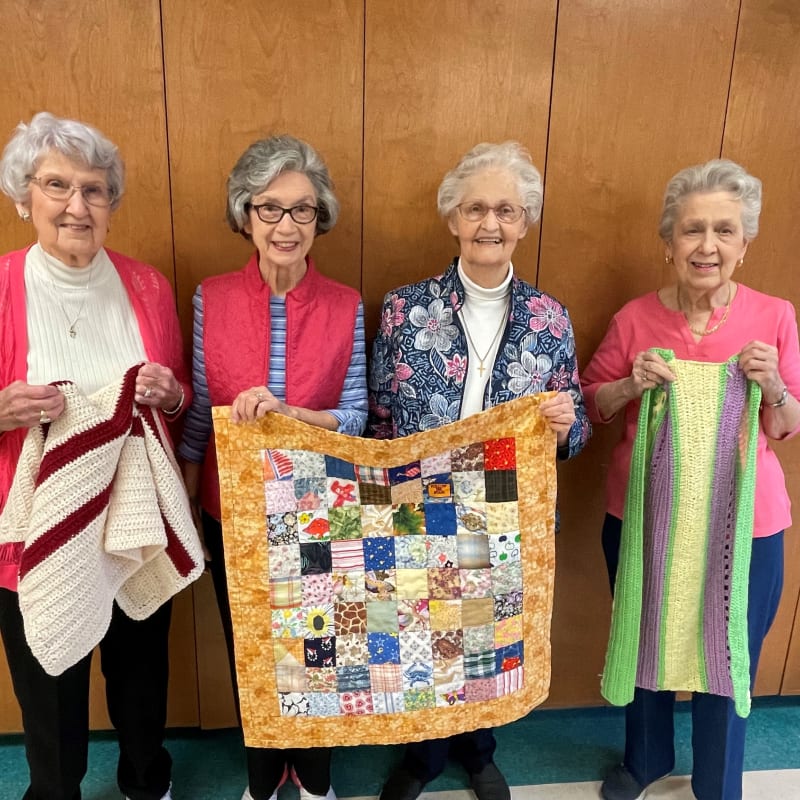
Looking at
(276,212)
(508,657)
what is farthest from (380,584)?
(276,212)

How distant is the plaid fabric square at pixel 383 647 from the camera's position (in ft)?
5.07

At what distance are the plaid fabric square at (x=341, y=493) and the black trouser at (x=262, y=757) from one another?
341mm

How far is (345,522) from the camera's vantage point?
4.92 feet

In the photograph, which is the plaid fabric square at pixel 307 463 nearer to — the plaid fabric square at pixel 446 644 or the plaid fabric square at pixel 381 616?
the plaid fabric square at pixel 381 616

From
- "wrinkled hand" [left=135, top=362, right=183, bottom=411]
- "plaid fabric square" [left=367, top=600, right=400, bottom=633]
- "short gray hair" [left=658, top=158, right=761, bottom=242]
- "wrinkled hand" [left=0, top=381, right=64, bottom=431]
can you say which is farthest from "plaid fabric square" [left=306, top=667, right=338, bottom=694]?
"short gray hair" [left=658, top=158, right=761, bottom=242]

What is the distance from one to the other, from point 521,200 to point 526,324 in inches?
11.5

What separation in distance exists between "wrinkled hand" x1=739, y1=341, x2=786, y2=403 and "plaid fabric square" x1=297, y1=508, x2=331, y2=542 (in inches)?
39.9

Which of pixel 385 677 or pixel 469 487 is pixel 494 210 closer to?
pixel 469 487

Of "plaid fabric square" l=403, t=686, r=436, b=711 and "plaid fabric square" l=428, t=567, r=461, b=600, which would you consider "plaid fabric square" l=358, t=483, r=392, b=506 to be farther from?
"plaid fabric square" l=403, t=686, r=436, b=711

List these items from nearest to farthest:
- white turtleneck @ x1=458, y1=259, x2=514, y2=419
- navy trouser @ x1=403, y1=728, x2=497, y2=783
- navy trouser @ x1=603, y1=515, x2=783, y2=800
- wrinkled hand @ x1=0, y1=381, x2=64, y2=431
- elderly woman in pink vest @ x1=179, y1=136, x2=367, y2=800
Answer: wrinkled hand @ x1=0, y1=381, x2=64, y2=431, elderly woman in pink vest @ x1=179, y1=136, x2=367, y2=800, white turtleneck @ x1=458, y1=259, x2=514, y2=419, navy trouser @ x1=603, y1=515, x2=783, y2=800, navy trouser @ x1=403, y1=728, x2=497, y2=783

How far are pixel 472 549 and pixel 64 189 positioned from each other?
117 centimetres

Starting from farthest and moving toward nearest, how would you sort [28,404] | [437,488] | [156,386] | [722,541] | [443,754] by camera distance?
[443,754] < [722,541] < [437,488] < [156,386] < [28,404]

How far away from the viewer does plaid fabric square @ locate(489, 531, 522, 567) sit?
1.53m

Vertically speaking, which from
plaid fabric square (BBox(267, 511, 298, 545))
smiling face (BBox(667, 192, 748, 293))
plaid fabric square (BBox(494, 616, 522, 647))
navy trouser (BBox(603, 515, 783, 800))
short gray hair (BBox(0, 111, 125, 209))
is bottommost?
navy trouser (BBox(603, 515, 783, 800))
